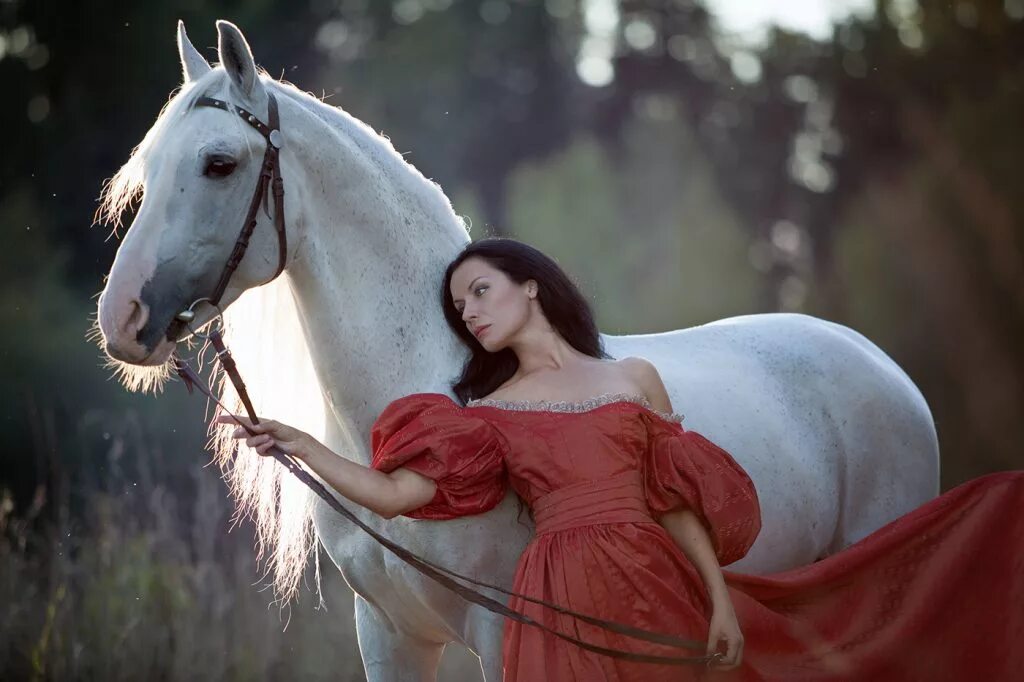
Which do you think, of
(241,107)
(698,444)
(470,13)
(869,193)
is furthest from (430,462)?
(470,13)

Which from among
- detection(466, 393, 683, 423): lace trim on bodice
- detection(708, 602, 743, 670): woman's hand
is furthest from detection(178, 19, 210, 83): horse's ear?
detection(708, 602, 743, 670): woman's hand

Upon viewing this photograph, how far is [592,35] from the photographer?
1583 centimetres

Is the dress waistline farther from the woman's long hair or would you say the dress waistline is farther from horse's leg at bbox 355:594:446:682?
horse's leg at bbox 355:594:446:682

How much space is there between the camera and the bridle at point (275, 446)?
2400mm

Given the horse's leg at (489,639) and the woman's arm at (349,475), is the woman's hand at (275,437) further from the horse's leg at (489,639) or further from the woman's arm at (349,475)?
the horse's leg at (489,639)

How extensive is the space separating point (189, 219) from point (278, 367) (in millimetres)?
597

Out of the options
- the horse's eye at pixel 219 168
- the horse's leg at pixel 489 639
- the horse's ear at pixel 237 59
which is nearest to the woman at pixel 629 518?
Result: the horse's leg at pixel 489 639

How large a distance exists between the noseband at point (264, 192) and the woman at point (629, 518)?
1.03ft

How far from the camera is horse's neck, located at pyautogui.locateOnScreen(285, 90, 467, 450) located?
272cm

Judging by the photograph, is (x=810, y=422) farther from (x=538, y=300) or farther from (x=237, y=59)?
(x=237, y=59)

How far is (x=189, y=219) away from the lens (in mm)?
2459

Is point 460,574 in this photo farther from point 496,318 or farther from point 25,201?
point 25,201

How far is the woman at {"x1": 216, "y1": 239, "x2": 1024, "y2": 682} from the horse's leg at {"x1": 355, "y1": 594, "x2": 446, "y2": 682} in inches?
21.8

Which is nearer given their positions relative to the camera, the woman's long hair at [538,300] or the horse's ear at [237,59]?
the horse's ear at [237,59]
